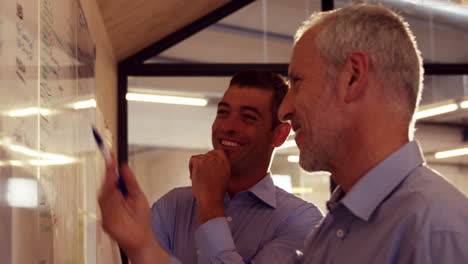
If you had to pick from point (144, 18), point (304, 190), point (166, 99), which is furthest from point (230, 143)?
point (304, 190)

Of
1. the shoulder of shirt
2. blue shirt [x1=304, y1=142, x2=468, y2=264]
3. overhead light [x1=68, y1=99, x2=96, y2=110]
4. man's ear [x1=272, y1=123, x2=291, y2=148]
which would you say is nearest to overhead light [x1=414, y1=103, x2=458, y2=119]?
overhead light [x1=68, y1=99, x2=96, y2=110]

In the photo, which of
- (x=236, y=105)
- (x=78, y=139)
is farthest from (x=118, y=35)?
(x=236, y=105)

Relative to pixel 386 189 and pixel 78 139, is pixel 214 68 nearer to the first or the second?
pixel 78 139

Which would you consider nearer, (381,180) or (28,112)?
(381,180)

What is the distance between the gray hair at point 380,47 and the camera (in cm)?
130

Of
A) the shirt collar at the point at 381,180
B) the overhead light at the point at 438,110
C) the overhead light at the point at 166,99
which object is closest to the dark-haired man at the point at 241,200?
the shirt collar at the point at 381,180

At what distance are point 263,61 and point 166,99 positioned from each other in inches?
27.4

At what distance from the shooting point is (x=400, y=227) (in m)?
1.13

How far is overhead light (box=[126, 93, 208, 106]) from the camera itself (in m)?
4.89

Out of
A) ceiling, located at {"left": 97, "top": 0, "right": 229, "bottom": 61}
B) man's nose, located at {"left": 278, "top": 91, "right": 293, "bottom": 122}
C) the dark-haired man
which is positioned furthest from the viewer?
ceiling, located at {"left": 97, "top": 0, "right": 229, "bottom": 61}

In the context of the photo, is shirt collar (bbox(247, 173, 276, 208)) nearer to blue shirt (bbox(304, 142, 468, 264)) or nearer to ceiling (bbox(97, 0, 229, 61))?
blue shirt (bbox(304, 142, 468, 264))

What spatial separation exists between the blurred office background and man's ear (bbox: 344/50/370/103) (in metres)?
3.55

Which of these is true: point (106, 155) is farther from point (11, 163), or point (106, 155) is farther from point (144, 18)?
point (144, 18)

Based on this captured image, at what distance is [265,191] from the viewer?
196 centimetres
